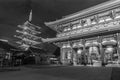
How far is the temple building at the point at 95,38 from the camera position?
→ 10344 millimetres

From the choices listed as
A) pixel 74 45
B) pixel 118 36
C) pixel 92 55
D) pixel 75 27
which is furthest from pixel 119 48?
pixel 75 27

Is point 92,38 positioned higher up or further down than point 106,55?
higher up

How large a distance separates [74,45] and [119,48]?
5.65 m

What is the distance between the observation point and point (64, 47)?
1434 centimetres

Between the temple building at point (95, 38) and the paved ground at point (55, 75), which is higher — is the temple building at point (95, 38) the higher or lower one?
the higher one

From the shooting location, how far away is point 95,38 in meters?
11.7

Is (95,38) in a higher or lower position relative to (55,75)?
higher

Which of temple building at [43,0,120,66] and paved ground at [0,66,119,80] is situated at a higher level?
temple building at [43,0,120,66]

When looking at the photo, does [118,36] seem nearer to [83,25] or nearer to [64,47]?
[83,25]

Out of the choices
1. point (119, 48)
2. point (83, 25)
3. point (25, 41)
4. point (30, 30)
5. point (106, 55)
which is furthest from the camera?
point (30, 30)

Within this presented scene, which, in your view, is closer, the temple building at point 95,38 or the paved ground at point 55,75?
the paved ground at point 55,75

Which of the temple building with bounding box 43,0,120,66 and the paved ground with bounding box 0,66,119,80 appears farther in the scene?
the temple building with bounding box 43,0,120,66

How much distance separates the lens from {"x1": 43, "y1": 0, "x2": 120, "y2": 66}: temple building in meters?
10.3

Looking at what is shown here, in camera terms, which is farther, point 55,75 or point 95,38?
point 95,38
